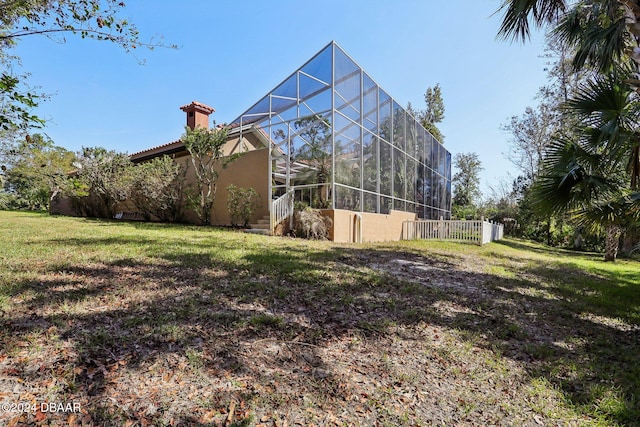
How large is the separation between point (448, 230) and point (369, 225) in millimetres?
4661

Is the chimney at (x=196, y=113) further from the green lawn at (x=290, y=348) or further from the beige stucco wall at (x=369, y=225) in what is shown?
the green lawn at (x=290, y=348)

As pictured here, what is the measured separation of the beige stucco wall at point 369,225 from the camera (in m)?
10.0

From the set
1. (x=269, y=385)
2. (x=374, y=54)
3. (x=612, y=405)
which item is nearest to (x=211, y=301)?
(x=269, y=385)

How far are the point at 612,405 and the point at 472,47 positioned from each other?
10389 mm

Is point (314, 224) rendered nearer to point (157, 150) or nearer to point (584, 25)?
point (584, 25)

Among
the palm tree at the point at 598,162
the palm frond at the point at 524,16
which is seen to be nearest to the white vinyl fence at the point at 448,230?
the palm tree at the point at 598,162

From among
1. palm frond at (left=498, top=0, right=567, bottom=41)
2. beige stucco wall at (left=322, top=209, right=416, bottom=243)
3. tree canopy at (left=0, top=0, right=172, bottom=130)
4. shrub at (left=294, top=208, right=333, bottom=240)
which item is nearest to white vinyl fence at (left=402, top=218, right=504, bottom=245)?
beige stucco wall at (left=322, top=209, right=416, bottom=243)

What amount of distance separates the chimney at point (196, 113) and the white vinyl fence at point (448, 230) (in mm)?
10709

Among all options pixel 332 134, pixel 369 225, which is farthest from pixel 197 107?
pixel 369 225

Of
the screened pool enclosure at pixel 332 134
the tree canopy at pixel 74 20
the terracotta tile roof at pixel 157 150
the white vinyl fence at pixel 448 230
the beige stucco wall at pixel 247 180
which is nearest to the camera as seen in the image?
the tree canopy at pixel 74 20

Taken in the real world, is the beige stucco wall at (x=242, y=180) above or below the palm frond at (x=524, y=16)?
below

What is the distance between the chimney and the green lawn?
A: 10813 mm

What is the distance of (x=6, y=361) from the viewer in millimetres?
1986

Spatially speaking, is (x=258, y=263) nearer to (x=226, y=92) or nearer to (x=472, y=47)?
(x=472, y=47)
